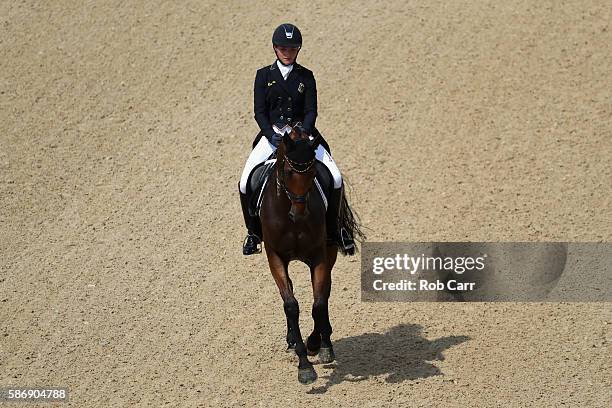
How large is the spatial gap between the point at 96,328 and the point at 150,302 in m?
1.22

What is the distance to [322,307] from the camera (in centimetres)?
1533

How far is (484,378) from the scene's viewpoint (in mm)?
15531

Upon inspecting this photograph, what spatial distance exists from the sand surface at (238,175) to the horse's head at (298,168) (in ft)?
9.62

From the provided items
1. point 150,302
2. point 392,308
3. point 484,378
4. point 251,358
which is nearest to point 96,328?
point 150,302

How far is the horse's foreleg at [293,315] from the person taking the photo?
596 inches

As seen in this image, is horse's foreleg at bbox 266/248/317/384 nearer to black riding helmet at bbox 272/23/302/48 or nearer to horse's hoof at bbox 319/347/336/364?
horse's hoof at bbox 319/347/336/364

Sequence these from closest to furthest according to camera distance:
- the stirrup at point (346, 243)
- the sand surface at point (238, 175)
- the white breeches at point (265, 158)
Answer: the white breeches at point (265, 158), the sand surface at point (238, 175), the stirrup at point (346, 243)

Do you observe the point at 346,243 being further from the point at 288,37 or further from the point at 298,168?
the point at 288,37

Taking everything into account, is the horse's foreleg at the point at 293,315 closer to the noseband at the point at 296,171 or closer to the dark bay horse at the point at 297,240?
the dark bay horse at the point at 297,240

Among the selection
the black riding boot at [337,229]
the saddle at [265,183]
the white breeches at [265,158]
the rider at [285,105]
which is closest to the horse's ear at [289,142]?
the saddle at [265,183]

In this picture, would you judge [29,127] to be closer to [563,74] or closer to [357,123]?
[357,123]

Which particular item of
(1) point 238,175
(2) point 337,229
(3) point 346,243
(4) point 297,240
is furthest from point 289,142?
(1) point 238,175

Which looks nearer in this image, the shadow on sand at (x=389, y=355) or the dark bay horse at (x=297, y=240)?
the dark bay horse at (x=297, y=240)

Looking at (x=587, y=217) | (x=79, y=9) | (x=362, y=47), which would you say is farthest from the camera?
(x=79, y=9)
